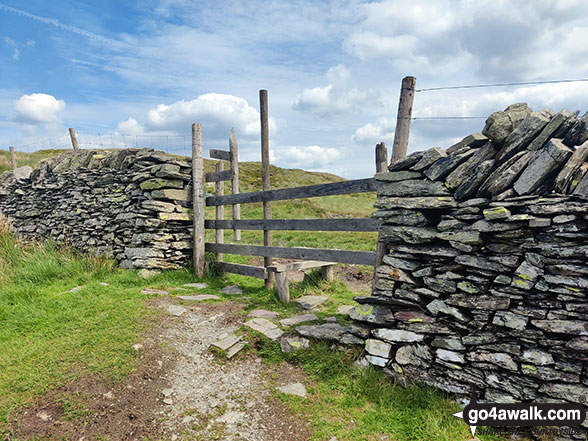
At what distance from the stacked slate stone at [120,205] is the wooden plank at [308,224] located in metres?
1.27

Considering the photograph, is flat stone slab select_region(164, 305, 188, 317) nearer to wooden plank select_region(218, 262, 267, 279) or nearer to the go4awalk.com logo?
wooden plank select_region(218, 262, 267, 279)

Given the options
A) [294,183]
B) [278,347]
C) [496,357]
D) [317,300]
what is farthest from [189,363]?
[294,183]

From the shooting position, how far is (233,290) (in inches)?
329

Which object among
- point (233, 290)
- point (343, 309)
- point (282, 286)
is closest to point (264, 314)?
point (282, 286)

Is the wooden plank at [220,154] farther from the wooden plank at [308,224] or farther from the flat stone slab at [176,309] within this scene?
the flat stone slab at [176,309]

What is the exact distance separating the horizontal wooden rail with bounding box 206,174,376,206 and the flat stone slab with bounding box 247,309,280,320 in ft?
7.09

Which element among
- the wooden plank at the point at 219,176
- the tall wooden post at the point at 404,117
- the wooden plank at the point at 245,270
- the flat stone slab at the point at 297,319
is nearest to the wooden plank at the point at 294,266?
the wooden plank at the point at 245,270

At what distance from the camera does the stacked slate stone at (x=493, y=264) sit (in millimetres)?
3922

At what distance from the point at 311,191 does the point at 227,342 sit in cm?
305

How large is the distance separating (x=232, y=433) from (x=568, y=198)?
14.4ft

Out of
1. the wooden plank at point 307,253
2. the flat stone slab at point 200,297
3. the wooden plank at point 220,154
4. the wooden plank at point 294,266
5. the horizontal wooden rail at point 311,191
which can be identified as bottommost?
the flat stone slab at point 200,297

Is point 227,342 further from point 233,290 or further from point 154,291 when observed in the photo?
point 154,291

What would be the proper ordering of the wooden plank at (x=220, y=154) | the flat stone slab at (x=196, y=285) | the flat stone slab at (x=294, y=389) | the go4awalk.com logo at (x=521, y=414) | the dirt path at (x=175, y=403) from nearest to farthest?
the go4awalk.com logo at (x=521, y=414) → the dirt path at (x=175, y=403) → the flat stone slab at (x=294, y=389) → the flat stone slab at (x=196, y=285) → the wooden plank at (x=220, y=154)

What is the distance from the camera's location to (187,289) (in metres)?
8.23
